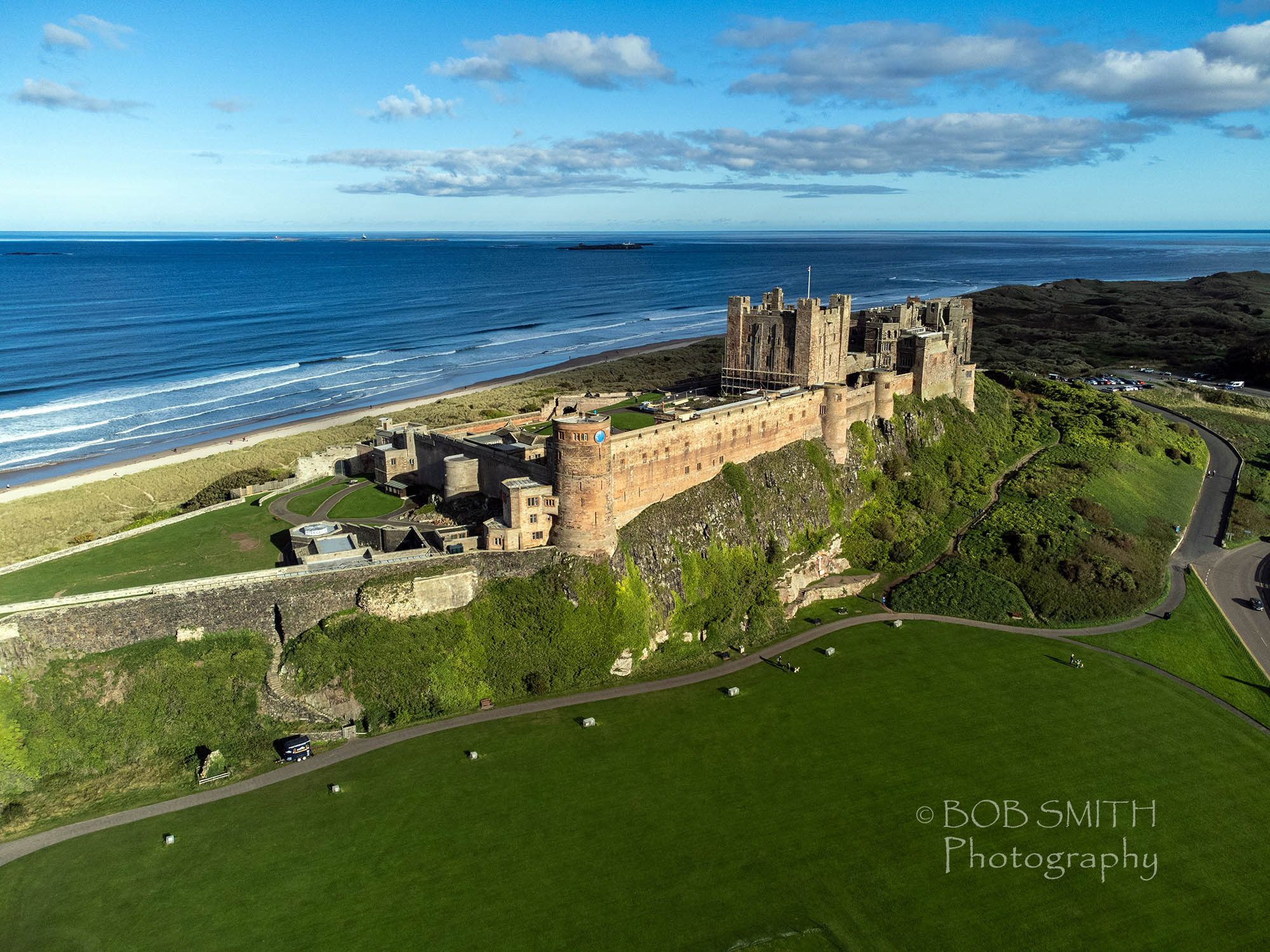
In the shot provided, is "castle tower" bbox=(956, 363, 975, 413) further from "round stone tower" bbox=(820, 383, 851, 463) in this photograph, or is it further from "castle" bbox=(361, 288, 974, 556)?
"round stone tower" bbox=(820, 383, 851, 463)

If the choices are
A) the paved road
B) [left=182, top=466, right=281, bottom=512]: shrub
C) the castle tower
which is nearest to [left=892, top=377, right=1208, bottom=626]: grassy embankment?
the paved road

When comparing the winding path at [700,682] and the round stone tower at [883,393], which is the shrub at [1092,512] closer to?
the winding path at [700,682]

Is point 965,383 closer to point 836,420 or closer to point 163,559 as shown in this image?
point 836,420

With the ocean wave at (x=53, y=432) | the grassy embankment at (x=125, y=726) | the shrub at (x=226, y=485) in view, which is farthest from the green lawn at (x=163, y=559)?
the ocean wave at (x=53, y=432)

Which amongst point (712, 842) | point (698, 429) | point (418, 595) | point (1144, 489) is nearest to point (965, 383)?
point (1144, 489)

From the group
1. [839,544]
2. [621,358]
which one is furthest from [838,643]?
[621,358]
